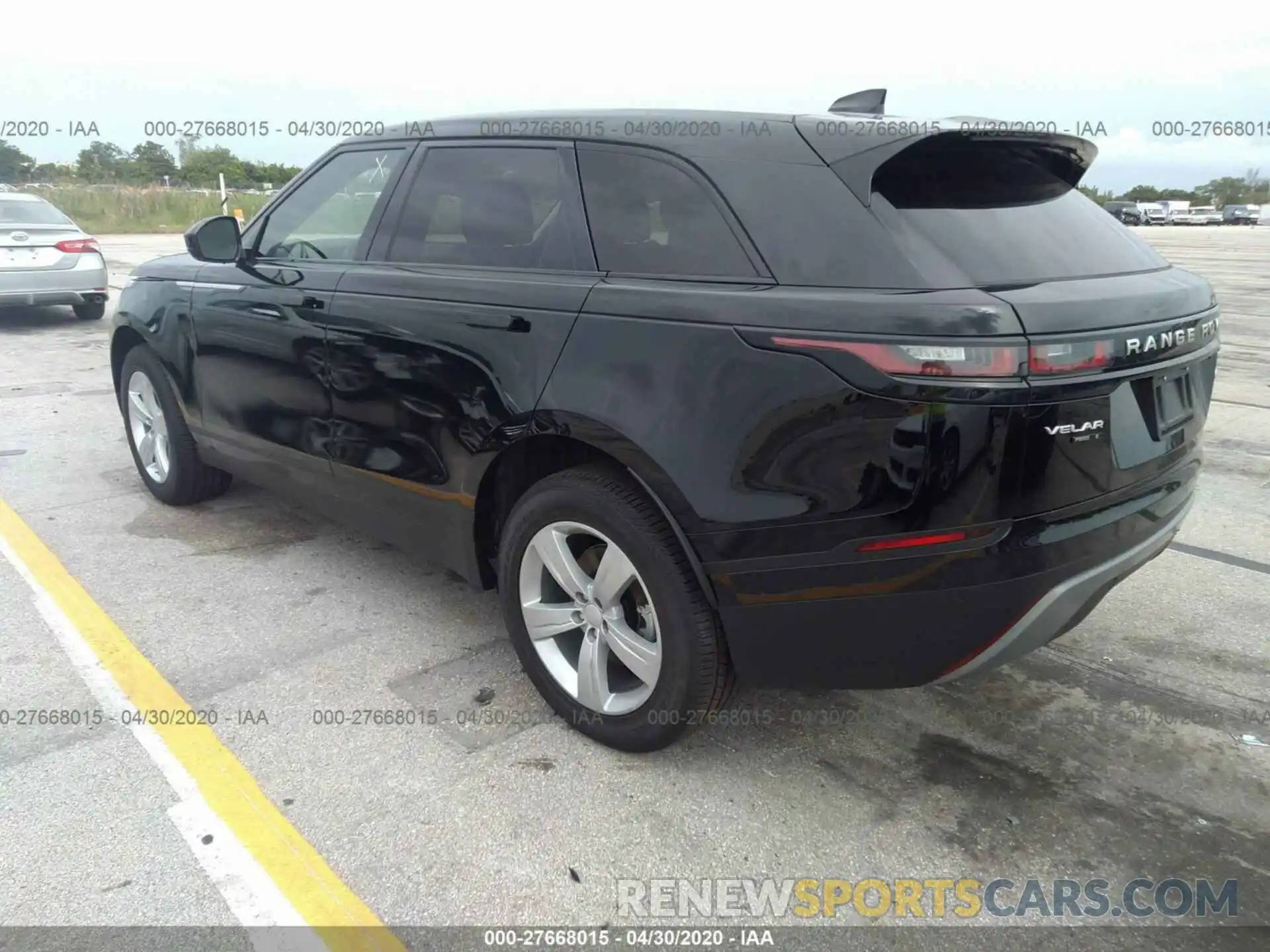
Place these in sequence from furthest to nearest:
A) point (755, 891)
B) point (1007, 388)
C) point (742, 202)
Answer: point (742, 202)
point (755, 891)
point (1007, 388)

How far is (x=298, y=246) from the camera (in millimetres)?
3857

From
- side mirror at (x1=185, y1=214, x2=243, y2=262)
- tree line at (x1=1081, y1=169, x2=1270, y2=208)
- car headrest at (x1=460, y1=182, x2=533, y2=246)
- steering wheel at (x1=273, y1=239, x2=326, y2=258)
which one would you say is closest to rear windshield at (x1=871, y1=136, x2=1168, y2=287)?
car headrest at (x1=460, y1=182, x2=533, y2=246)

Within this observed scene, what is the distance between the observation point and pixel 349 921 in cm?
220

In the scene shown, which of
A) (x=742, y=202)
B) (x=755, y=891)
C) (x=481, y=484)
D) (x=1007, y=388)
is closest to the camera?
(x=1007, y=388)

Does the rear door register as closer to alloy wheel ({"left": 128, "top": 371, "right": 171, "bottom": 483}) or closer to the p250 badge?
the p250 badge

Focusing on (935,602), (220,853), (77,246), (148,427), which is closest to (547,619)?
(220,853)

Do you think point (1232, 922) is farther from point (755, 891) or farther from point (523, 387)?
point (523, 387)

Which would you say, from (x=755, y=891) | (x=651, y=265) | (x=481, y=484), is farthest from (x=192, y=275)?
(x=755, y=891)

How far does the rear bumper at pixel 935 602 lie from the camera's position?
220cm

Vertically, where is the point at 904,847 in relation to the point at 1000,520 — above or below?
below

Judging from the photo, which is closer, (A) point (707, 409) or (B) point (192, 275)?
(A) point (707, 409)

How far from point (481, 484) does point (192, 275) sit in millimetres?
2223

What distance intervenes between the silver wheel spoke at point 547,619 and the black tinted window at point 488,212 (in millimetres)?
1009

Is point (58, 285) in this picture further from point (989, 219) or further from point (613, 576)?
point (989, 219)
